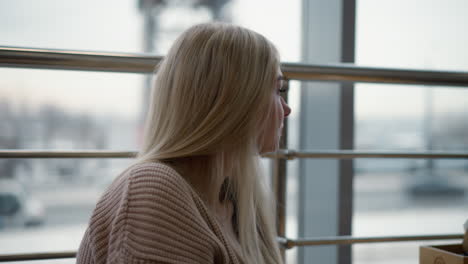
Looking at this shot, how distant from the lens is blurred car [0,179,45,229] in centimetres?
740

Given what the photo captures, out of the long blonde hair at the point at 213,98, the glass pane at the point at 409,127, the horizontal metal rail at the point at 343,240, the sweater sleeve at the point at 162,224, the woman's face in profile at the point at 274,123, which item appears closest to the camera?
the sweater sleeve at the point at 162,224

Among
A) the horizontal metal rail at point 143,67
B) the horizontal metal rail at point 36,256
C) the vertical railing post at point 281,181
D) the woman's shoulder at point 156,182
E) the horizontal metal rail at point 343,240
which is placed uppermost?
the horizontal metal rail at point 143,67

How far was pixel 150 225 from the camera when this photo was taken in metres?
0.75

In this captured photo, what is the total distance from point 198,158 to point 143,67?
0.25 meters

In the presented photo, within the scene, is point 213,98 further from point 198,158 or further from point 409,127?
point 409,127

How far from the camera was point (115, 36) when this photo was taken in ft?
13.6

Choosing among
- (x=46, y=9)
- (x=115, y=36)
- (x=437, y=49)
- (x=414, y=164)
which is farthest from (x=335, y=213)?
(x=414, y=164)

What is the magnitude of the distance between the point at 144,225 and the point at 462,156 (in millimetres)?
1047

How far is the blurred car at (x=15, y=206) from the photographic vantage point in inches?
291

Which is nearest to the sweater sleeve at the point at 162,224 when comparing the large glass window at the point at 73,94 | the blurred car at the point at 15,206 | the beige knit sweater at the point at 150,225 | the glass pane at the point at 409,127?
the beige knit sweater at the point at 150,225

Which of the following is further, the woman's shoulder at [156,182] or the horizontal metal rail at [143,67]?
the horizontal metal rail at [143,67]

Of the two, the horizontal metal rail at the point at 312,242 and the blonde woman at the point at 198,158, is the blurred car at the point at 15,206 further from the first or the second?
the blonde woman at the point at 198,158

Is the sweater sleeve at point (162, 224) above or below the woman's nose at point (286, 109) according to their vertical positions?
below

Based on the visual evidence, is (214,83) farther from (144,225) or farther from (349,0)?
(349,0)
